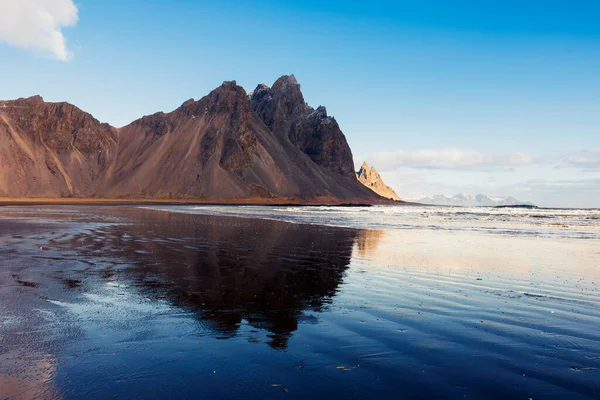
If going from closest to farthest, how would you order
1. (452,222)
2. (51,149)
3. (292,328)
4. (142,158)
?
(292,328), (452,222), (51,149), (142,158)

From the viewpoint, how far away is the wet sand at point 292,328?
6.26 metres

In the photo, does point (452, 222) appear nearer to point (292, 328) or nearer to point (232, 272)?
point (232, 272)

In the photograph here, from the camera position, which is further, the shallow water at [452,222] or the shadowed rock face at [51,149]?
the shadowed rock face at [51,149]

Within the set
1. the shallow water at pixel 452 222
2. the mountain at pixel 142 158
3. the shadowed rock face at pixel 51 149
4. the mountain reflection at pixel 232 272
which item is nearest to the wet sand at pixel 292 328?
the mountain reflection at pixel 232 272

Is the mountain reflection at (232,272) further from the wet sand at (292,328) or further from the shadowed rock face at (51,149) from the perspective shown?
the shadowed rock face at (51,149)

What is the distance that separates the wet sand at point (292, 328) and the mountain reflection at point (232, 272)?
8cm

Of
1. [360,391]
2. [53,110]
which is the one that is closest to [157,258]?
[360,391]

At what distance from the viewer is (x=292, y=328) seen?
900cm

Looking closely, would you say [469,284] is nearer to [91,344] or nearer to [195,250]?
[91,344]

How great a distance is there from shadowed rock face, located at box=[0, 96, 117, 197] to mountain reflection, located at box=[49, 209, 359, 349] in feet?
504

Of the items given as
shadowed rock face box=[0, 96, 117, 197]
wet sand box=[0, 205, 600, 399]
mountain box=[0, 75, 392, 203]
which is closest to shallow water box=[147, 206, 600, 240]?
wet sand box=[0, 205, 600, 399]

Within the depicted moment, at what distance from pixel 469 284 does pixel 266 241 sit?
14537mm

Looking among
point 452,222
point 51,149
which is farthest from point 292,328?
point 51,149

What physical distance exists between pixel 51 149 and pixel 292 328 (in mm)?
195447
